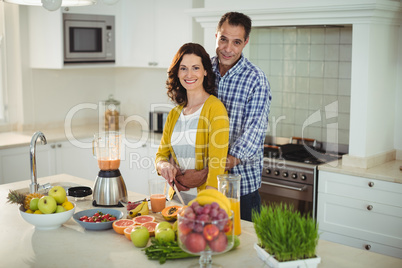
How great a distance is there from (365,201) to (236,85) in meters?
1.32

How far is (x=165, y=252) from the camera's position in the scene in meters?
1.91

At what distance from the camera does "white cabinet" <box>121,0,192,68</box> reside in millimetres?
4586

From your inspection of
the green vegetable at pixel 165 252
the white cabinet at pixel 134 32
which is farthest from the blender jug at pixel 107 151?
the white cabinet at pixel 134 32

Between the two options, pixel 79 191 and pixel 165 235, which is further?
pixel 79 191

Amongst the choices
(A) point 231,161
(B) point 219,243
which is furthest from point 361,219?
(B) point 219,243

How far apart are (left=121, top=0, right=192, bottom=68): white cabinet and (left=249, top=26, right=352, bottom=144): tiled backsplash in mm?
680

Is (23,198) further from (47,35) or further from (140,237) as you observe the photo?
(47,35)

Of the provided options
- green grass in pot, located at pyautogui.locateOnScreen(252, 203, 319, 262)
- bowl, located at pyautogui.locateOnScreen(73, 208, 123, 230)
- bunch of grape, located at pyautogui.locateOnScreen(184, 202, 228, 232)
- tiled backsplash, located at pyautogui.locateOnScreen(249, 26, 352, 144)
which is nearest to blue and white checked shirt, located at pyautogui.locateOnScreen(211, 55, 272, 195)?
bowl, located at pyautogui.locateOnScreen(73, 208, 123, 230)

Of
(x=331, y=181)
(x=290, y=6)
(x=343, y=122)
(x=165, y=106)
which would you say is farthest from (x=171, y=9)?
(x=331, y=181)

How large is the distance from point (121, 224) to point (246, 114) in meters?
0.98

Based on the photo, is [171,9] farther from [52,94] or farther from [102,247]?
[102,247]

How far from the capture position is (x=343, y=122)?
4.09 meters

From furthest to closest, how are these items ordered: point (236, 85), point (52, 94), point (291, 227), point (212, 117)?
point (52, 94)
point (236, 85)
point (212, 117)
point (291, 227)

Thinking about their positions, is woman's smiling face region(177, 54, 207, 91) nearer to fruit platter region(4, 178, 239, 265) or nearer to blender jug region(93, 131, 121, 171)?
blender jug region(93, 131, 121, 171)
